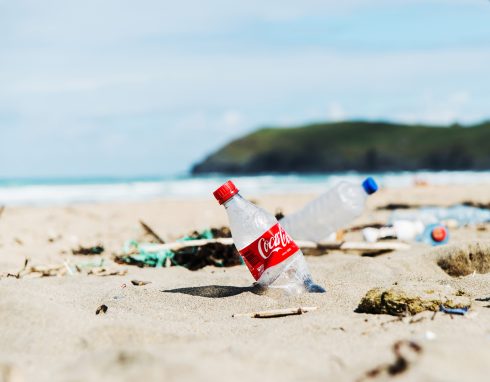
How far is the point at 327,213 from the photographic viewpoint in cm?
459

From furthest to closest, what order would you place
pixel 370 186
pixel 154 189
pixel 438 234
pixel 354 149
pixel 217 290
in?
pixel 354 149 < pixel 154 189 < pixel 438 234 < pixel 370 186 < pixel 217 290

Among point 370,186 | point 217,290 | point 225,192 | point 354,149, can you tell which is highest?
point 225,192

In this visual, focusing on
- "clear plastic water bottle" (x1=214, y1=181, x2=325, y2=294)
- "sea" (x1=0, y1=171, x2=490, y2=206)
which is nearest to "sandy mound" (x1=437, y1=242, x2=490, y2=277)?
"clear plastic water bottle" (x1=214, y1=181, x2=325, y2=294)

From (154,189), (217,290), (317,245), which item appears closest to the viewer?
(217,290)

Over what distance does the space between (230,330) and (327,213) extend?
95.7 inches

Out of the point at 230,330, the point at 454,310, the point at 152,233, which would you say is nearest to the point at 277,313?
the point at 230,330

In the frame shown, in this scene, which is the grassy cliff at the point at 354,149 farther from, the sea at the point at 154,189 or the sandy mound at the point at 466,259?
the sandy mound at the point at 466,259

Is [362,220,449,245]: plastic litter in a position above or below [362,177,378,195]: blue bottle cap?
below

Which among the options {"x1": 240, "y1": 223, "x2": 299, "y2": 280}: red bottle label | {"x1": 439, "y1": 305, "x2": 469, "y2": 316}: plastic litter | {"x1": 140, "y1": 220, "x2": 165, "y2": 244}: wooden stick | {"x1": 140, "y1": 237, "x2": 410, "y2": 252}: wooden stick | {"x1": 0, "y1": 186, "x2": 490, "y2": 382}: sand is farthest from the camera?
{"x1": 140, "y1": 220, "x2": 165, "y2": 244}: wooden stick

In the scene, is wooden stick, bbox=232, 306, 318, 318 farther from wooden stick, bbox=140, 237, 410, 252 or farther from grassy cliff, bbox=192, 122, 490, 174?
grassy cliff, bbox=192, 122, 490, 174

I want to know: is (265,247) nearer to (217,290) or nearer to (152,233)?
(217,290)

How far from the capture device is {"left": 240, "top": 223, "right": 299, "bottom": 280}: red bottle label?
264cm

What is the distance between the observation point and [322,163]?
3019 inches

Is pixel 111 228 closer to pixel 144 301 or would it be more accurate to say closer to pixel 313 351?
pixel 144 301
